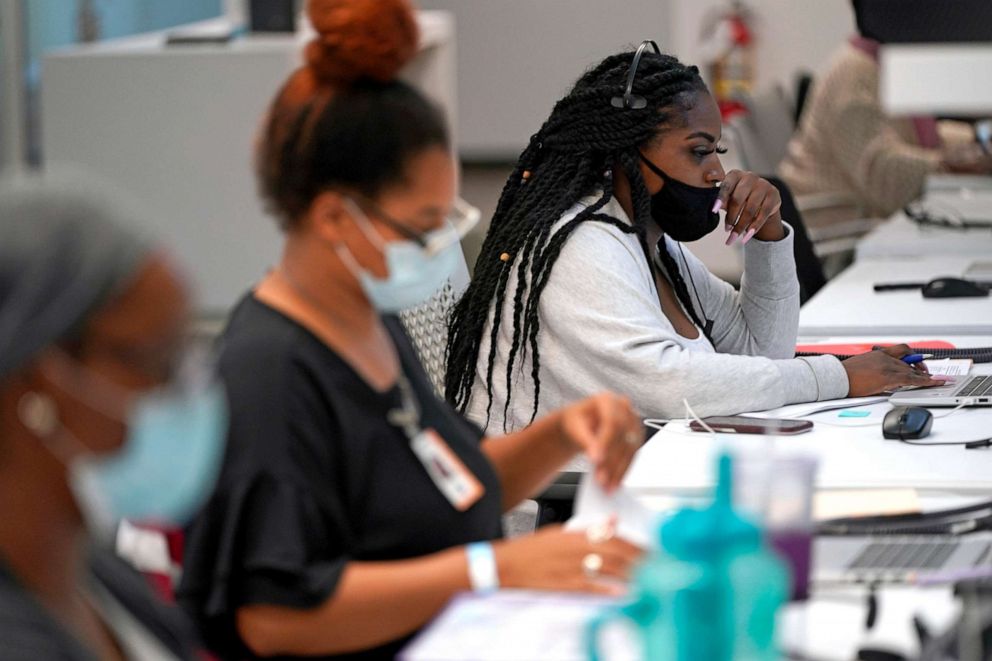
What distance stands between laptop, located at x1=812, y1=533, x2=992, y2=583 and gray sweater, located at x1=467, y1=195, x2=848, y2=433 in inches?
26.8

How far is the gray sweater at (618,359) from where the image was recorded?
7.50 ft

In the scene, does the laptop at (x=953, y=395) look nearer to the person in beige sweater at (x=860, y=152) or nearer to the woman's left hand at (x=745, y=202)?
the woman's left hand at (x=745, y=202)

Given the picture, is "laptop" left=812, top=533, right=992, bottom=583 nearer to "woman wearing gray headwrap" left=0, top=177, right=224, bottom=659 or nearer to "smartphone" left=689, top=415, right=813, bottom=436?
"smartphone" left=689, top=415, right=813, bottom=436

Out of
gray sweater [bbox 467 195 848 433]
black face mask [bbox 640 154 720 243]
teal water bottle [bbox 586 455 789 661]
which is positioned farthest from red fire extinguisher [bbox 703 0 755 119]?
teal water bottle [bbox 586 455 789 661]

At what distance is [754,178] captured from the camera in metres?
2.65

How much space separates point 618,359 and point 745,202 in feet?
1.75

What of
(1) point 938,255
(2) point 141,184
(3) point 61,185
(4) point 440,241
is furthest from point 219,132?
(3) point 61,185

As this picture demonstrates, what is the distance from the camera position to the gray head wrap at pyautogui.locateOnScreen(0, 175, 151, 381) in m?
0.95

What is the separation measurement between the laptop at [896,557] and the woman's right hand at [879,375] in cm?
80

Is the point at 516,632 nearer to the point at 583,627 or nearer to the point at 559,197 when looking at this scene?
the point at 583,627

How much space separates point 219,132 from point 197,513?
368cm

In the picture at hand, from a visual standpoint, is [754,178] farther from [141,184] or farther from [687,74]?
[141,184]

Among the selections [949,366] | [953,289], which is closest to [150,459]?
[949,366]

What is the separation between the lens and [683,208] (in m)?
2.48
